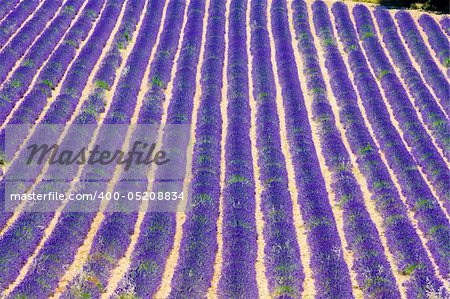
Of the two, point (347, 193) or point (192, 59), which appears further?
point (192, 59)

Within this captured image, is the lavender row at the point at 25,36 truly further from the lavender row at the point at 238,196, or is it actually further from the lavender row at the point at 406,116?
the lavender row at the point at 406,116

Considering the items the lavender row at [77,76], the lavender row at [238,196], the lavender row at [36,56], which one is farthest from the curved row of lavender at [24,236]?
the lavender row at [238,196]

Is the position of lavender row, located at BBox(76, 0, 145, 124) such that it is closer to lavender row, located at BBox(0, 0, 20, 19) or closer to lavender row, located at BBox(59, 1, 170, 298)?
lavender row, located at BBox(59, 1, 170, 298)

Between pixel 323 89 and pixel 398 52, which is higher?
pixel 398 52

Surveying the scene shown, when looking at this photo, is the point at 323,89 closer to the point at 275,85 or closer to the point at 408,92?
the point at 275,85

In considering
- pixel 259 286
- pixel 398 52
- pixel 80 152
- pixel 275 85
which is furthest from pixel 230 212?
pixel 398 52
